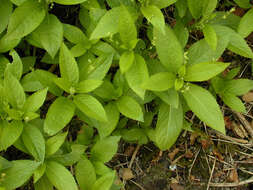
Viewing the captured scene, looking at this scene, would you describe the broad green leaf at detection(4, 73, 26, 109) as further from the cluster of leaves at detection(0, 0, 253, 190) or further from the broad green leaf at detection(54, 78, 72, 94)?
the broad green leaf at detection(54, 78, 72, 94)

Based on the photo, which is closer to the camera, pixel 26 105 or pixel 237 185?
pixel 26 105

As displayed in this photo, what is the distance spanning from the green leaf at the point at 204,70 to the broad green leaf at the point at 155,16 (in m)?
0.41

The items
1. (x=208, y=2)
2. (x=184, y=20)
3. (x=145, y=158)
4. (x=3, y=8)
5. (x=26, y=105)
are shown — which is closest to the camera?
(x=26, y=105)

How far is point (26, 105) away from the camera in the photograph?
7.12 ft

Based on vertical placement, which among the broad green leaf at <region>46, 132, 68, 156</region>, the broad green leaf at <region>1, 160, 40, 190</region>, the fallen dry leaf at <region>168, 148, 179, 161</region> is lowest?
the fallen dry leaf at <region>168, 148, 179, 161</region>

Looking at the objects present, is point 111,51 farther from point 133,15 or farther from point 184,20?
point 184,20

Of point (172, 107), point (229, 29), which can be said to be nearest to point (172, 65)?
point (172, 107)

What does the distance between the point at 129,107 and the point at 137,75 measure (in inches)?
11.6

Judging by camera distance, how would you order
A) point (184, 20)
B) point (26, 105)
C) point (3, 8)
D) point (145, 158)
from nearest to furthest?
1. point (26, 105)
2. point (3, 8)
3. point (184, 20)
4. point (145, 158)

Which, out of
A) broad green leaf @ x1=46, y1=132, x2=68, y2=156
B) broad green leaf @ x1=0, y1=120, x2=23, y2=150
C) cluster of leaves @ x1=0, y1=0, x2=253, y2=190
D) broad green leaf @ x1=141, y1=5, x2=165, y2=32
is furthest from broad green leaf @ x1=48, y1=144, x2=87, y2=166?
broad green leaf @ x1=141, y1=5, x2=165, y2=32

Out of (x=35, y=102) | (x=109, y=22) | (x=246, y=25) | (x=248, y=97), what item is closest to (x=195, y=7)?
(x=246, y=25)

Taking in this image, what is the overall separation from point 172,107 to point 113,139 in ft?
1.89

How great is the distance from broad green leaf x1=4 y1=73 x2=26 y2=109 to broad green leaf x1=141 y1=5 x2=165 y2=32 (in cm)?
108

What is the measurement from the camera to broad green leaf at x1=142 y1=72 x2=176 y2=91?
211 centimetres
